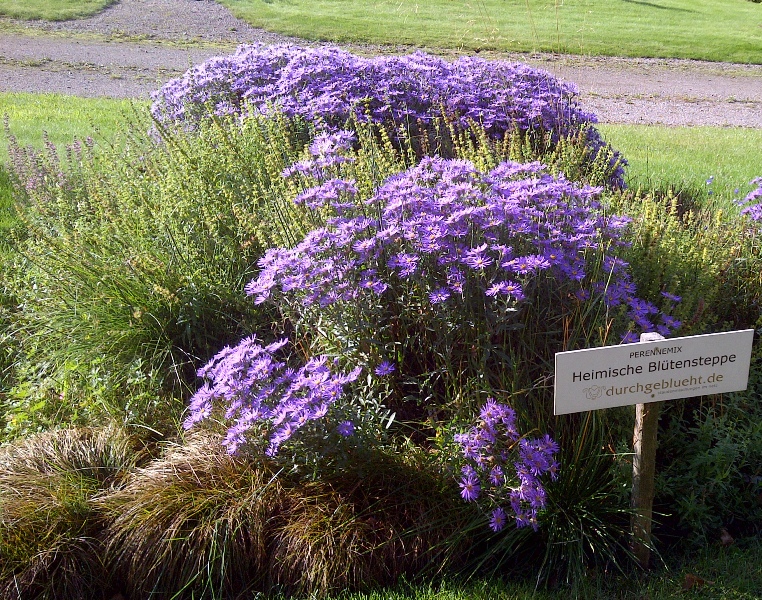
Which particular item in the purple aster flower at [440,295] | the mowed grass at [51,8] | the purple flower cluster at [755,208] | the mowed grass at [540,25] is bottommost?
the mowed grass at [540,25]

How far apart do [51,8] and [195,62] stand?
10.1m

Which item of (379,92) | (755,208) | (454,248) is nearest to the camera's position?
(454,248)

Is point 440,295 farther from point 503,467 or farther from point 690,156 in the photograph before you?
point 690,156

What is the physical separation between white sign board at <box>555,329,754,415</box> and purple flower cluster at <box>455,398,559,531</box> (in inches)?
13.6

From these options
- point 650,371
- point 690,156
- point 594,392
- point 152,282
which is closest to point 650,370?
point 650,371

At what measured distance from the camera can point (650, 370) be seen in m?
2.63

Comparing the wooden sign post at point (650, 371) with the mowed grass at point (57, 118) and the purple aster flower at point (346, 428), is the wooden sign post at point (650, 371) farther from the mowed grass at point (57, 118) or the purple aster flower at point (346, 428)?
the mowed grass at point (57, 118)

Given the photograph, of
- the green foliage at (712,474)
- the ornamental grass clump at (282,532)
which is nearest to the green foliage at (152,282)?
the ornamental grass clump at (282,532)

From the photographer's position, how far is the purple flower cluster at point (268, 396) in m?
2.81

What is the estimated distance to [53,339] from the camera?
4391mm

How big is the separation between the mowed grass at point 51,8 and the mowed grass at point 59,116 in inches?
392

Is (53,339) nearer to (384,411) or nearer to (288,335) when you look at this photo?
(288,335)

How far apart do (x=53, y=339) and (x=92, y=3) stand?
70.0ft

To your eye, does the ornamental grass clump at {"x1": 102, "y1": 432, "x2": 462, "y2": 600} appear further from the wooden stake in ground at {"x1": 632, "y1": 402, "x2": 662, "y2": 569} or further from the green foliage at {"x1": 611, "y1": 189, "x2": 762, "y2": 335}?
the green foliage at {"x1": 611, "y1": 189, "x2": 762, "y2": 335}
